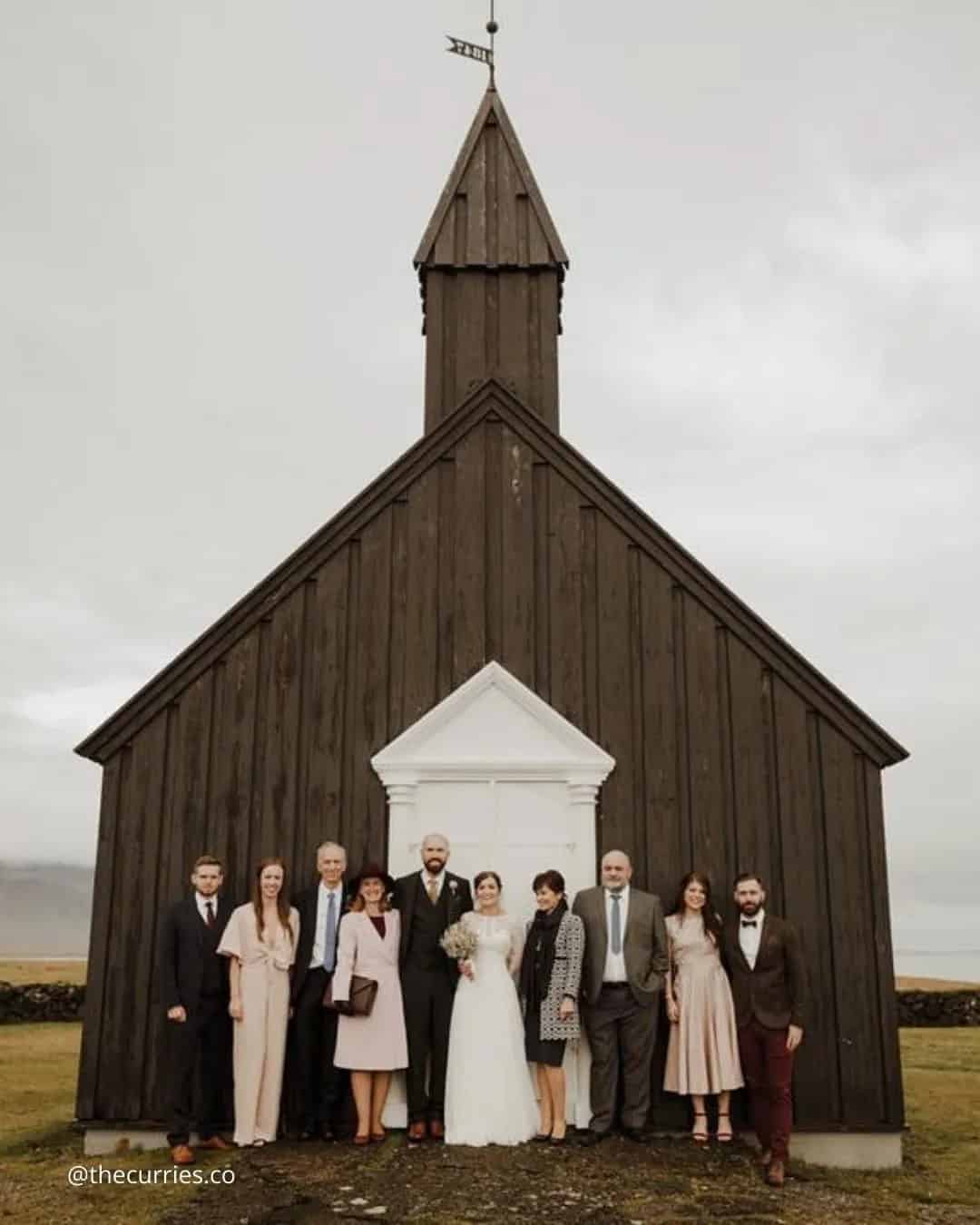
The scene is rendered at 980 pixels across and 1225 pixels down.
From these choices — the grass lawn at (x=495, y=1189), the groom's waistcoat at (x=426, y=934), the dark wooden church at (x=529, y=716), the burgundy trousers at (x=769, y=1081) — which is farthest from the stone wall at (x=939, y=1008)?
the groom's waistcoat at (x=426, y=934)

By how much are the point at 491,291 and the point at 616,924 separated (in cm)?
737

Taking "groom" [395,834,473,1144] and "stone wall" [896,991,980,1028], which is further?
"stone wall" [896,991,980,1028]

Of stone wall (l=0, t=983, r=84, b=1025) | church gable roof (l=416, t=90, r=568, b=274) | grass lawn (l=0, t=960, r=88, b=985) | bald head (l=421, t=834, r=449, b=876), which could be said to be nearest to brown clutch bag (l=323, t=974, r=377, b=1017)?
bald head (l=421, t=834, r=449, b=876)

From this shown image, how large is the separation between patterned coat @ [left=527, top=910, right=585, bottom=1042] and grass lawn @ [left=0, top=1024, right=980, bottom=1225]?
80cm

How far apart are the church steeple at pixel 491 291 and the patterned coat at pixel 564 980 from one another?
5.85 metres

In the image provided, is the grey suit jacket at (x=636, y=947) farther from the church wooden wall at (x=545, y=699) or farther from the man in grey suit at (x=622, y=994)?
the church wooden wall at (x=545, y=699)

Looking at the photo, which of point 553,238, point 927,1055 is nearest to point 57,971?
point 927,1055

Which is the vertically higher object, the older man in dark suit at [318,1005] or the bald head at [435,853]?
the bald head at [435,853]

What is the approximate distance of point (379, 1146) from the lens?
8.39m

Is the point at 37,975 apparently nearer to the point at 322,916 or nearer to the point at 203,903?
the point at 203,903

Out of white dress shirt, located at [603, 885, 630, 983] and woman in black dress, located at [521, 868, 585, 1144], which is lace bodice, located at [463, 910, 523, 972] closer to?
woman in black dress, located at [521, 868, 585, 1144]

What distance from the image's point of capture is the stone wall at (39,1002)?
2020 cm

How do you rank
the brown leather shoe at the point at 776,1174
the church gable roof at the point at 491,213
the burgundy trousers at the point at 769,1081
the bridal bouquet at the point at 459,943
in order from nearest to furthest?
the brown leather shoe at the point at 776,1174
the burgundy trousers at the point at 769,1081
the bridal bouquet at the point at 459,943
the church gable roof at the point at 491,213

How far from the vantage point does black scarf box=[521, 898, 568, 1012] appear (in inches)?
336
